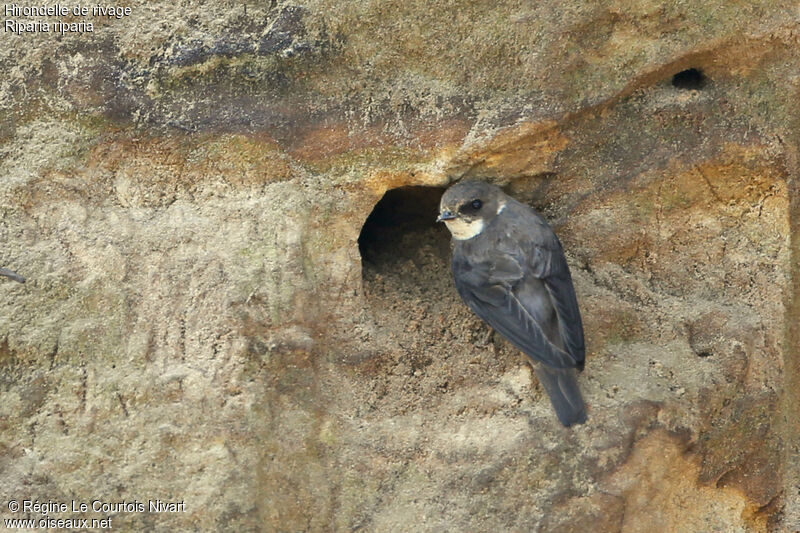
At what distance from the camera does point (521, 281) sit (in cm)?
321

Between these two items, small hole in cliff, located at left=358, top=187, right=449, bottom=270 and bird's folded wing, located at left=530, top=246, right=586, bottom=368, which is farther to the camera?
small hole in cliff, located at left=358, top=187, right=449, bottom=270

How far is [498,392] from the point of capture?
125 inches

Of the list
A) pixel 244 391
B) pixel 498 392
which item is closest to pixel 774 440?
pixel 498 392

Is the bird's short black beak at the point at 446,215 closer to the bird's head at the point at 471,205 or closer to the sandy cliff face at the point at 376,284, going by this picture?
the bird's head at the point at 471,205

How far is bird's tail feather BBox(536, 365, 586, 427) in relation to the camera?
3023mm

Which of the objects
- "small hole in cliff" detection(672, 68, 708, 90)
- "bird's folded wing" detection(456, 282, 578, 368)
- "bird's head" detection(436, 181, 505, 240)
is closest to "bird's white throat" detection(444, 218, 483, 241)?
"bird's head" detection(436, 181, 505, 240)

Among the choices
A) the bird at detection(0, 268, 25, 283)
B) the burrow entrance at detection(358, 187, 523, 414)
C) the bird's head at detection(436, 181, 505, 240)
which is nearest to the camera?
the bird at detection(0, 268, 25, 283)

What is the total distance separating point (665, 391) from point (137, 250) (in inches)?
67.4

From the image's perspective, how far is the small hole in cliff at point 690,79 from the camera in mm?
3381

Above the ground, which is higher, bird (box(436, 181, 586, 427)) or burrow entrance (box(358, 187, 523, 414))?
bird (box(436, 181, 586, 427))

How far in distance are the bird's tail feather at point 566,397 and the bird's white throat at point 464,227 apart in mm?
578

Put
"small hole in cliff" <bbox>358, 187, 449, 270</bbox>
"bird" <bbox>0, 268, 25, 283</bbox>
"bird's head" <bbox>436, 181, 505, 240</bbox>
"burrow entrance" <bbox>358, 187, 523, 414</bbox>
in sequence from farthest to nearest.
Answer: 1. "small hole in cliff" <bbox>358, 187, 449, 270</bbox>
2. "bird's head" <bbox>436, 181, 505, 240</bbox>
3. "burrow entrance" <bbox>358, 187, 523, 414</bbox>
4. "bird" <bbox>0, 268, 25, 283</bbox>

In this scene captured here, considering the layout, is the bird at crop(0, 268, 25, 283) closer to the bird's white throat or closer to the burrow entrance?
the burrow entrance

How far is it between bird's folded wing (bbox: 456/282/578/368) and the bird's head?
0.69 ft
